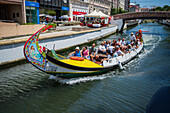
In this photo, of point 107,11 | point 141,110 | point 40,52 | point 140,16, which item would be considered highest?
point 107,11

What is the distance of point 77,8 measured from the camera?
50594 millimetres

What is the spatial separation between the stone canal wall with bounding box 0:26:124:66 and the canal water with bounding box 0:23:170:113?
100 centimetres

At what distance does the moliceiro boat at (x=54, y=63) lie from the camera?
773 centimetres

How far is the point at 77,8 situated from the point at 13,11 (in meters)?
27.3

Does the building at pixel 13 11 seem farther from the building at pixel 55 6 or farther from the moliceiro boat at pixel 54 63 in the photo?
the moliceiro boat at pixel 54 63

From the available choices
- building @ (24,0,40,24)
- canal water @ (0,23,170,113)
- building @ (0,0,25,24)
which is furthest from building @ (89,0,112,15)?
canal water @ (0,23,170,113)

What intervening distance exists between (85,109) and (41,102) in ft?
6.34

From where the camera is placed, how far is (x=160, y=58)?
1509cm

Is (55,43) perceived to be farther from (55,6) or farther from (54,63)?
(55,6)

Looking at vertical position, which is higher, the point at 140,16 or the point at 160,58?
the point at 140,16

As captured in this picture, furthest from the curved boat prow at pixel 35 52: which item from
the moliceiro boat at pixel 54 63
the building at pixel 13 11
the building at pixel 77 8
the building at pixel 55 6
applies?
the building at pixel 77 8

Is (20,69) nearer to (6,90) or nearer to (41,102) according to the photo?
(6,90)

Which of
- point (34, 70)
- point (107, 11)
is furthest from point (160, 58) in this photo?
point (107, 11)

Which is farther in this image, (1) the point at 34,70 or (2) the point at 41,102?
(1) the point at 34,70
